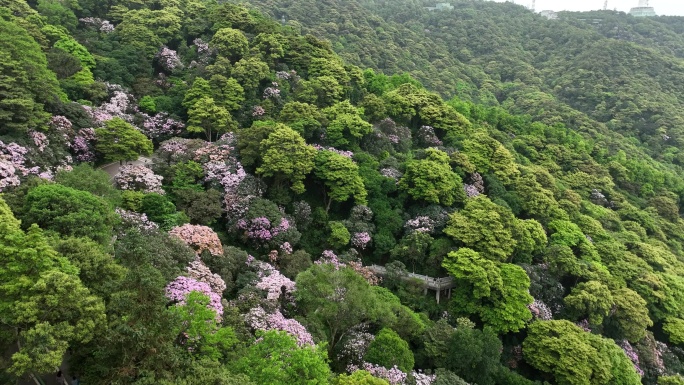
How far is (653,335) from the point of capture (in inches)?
1122

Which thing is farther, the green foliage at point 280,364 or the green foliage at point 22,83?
the green foliage at point 22,83

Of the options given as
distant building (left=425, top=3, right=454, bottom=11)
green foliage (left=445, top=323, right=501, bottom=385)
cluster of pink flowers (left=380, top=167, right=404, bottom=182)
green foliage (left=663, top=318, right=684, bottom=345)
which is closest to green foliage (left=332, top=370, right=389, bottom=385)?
green foliage (left=445, top=323, right=501, bottom=385)

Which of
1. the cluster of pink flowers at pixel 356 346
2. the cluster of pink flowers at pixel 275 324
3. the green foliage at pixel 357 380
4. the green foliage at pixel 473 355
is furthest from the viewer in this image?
the green foliage at pixel 473 355

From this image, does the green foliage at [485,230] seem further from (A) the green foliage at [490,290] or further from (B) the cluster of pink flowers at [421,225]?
(A) the green foliage at [490,290]

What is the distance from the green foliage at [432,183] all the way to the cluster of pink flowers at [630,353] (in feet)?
43.5

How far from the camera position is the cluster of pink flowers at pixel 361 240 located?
85.0 feet

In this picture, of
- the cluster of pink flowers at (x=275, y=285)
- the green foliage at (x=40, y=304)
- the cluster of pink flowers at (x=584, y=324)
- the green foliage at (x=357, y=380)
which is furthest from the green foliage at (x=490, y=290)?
the green foliage at (x=40, y=304)

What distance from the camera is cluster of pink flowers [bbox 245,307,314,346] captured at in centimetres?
1636

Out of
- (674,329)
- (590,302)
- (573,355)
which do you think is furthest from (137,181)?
(674,329)

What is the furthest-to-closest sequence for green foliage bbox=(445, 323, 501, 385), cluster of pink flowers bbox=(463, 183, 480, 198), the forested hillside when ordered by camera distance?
cluster of pink flowers bbox=(463, 183, 480, 198)
green foliage bbox=(445, 323, 501, 385)
the forested hillside

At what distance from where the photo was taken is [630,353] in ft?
84.7

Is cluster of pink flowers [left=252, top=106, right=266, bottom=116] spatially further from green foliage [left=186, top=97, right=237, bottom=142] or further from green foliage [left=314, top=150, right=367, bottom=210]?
green foliage [left=314, top=150, right=367, bottom=210]

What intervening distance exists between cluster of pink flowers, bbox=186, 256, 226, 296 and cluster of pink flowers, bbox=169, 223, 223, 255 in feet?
5.62

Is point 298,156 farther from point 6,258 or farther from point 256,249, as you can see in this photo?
point 6,258
